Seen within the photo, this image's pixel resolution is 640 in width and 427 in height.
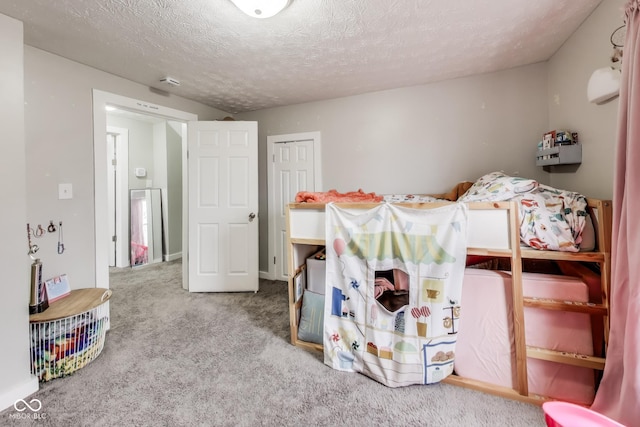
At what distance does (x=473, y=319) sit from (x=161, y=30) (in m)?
2.68

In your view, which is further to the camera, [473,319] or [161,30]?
[161,30]

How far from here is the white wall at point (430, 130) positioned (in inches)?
96.3

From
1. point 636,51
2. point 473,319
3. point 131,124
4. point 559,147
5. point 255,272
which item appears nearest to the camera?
point 636,51

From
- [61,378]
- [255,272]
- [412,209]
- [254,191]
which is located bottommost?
[61,378]

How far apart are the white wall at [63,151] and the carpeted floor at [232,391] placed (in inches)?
29.9

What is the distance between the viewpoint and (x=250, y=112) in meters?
3.71

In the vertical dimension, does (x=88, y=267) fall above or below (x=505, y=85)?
below

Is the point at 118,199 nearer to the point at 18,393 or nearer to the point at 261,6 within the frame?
the point at 18,393

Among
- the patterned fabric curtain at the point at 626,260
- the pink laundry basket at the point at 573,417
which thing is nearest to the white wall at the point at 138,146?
the pink laundry basket at the point at 573,417

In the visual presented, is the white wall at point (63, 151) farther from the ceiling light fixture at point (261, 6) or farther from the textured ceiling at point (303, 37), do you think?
the ceiling light fixture at point (261, 6)

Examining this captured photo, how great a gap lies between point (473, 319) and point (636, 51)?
1422mm

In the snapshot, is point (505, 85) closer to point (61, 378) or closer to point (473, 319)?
point (473, 319)

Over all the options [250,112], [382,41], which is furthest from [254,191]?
[382,41]

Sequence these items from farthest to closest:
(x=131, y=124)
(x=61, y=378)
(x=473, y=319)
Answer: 1. (x=131, y=124)
2. (x=61, y=378)
3. (x=473, y=319)
